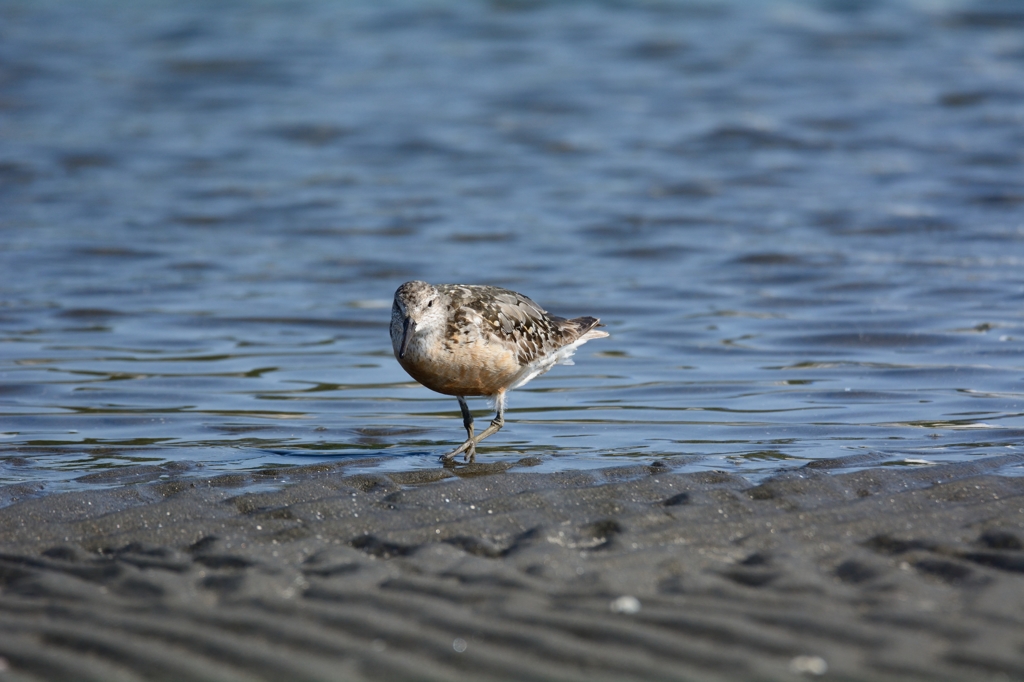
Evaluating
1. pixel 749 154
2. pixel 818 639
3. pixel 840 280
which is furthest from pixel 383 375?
pixel 749 154

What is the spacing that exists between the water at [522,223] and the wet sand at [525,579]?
1.05 m

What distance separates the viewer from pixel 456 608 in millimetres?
4434

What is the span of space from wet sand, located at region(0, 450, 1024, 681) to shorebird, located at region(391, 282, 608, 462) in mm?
1309

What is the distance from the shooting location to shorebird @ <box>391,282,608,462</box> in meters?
7.64

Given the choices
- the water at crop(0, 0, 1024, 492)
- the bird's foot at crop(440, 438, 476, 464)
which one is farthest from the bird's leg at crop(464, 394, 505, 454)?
the water at crop(0, 0, 1024, 492)

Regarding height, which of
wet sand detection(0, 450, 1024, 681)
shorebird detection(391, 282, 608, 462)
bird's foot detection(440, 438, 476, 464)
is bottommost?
bird's foot detection(440, 438, 476, 464)

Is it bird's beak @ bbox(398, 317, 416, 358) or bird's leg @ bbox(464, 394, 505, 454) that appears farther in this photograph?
bird's leg @ bbox(464, 394, 505, 454)

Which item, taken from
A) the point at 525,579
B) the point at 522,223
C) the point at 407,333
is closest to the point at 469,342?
the point at 407,333

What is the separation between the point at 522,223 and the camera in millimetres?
15812

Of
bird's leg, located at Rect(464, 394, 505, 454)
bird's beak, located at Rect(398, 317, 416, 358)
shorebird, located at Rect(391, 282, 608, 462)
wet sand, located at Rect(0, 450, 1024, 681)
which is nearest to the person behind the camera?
wet sand, located at Rect(0, 450, 1024, 681)

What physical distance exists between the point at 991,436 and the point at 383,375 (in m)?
4.66

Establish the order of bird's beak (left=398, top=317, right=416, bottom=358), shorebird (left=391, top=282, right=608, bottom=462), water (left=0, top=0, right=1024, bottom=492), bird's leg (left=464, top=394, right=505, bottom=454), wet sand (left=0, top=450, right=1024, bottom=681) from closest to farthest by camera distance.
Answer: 1. wet sand (left=0, top=450, right=1024, bottom=681)
2. bird's beak (left=398, top=317, right=416, bottom=358)
3. shorebird (left=391, top=282, right=608, bottom=462)
4. bird's leg (left=464, top=394, right=505, bottom=454)
5. water (left=0, top=0, right=1024, bottom=492)

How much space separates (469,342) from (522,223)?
26.8 ft

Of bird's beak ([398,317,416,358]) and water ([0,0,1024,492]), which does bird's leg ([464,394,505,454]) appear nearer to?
water ([0,0,1024,492])
